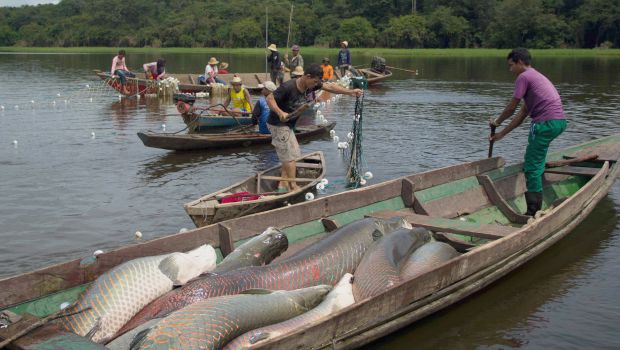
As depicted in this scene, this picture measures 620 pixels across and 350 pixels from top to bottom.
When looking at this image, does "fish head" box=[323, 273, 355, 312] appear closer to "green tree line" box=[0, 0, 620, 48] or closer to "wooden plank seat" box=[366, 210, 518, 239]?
"wooden plank seat" box=[366, 210, 518, 239]

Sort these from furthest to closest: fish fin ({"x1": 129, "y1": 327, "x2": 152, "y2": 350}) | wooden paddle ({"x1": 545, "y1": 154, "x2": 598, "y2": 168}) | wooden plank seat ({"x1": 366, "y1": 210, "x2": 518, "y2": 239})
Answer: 1. wooden paddle ({"x1": 545, "y1": 154, "x2": 598, "y2": 168})
2. wooden plank seat ({"x1": 366, "y1": 210, "x2": 518, "y2": 239})
3. fish fin ({"x1": 129, "y1": 327, "x2": 152, "y2": 350})

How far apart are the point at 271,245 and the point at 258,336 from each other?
205 centimetres

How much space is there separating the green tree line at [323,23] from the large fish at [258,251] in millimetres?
65509

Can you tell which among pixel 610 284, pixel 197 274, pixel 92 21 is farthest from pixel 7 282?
pixel 92 21

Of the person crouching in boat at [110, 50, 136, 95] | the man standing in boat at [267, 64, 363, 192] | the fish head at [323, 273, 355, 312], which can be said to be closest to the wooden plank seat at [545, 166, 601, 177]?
the man standing in boat at [267, 64, 363, 192]

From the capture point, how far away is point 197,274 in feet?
21.6

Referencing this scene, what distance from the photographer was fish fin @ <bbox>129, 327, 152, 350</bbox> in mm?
4949

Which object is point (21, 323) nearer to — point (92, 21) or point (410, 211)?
point (410, 211)

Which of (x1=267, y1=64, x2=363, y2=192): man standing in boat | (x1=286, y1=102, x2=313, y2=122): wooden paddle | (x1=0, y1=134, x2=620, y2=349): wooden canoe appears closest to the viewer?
(x1=0, y1=134, x2=620, y2=349): wooden canoe

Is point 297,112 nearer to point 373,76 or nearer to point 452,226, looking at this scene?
point 452,226

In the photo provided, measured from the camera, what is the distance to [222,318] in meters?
5.29

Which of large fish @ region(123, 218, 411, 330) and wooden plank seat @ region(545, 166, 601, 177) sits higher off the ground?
wooden plank seat @ region(545, 166, 601, 177)

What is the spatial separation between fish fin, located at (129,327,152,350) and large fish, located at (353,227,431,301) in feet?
6.94

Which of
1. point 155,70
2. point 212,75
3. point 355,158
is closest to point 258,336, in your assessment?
point 355,158
